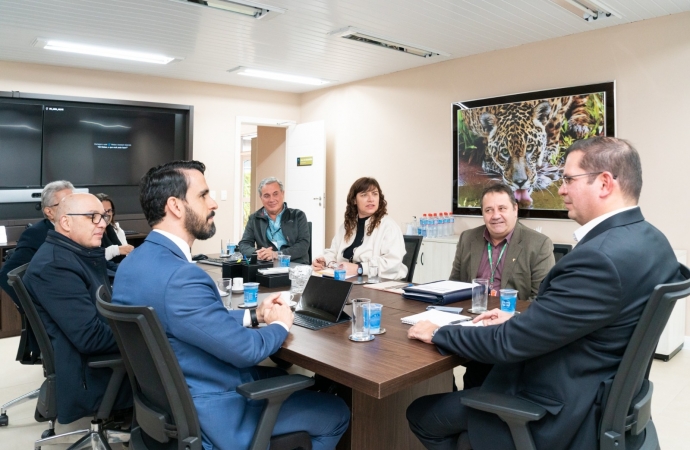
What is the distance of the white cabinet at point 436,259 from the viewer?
5.31m

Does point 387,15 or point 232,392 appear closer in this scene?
point 232,392

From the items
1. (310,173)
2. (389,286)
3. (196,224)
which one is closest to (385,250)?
(389,286)

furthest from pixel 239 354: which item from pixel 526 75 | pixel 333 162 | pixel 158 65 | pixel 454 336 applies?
pixel 333 162

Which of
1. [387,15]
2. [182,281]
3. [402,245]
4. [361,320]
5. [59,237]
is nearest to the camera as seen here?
[182,281]

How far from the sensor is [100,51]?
18.1 feet

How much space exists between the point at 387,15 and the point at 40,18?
118 inches

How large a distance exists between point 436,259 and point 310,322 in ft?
11.6

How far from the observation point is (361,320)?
1.86m

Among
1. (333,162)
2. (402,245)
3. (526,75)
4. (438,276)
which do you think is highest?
(526,75)

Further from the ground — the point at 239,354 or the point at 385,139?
the point at 385,139

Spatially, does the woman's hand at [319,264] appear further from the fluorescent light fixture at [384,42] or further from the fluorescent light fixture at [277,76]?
the fluorescent light fixture at [277,76]

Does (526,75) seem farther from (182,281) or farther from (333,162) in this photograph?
(182,281)

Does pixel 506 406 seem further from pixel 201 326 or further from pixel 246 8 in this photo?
pixel 246 8

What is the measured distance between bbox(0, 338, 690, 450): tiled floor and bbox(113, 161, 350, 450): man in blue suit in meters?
1.54
